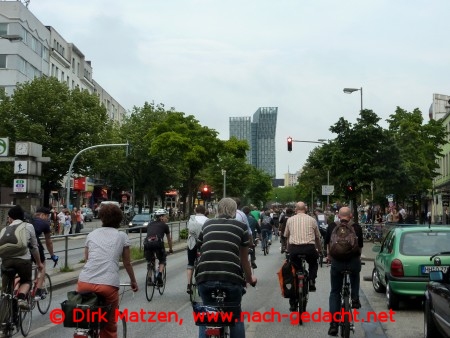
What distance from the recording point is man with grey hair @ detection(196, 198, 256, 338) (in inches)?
221

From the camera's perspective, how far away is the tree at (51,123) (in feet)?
147

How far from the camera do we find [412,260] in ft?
33.9

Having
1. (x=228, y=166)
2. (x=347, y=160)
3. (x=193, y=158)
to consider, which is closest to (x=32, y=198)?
(x=347, y=160)

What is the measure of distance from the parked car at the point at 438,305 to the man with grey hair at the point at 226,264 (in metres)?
2.13

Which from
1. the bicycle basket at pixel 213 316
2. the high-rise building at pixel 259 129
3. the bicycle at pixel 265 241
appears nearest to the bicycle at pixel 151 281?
the bicycle basket at pixel 213 316

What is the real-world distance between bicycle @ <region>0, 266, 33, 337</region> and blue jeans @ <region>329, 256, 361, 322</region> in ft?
13.2

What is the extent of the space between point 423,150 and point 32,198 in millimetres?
34276

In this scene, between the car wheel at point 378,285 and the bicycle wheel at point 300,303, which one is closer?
the bicycle wheel at point 300,303

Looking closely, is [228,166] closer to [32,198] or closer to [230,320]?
[32,198]

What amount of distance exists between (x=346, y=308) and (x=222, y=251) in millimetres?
3178

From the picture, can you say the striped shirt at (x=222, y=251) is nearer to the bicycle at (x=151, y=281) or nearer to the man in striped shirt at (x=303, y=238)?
the man in striped shirt at (x=303, y=238)

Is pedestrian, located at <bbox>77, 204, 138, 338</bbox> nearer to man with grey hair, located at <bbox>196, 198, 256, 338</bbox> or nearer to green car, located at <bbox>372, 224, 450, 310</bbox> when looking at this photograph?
man with grey hair, located at <bbox>196, 198, 256, 338</bbox>

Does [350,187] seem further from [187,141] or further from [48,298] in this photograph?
[48,298]

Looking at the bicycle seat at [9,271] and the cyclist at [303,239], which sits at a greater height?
the cyclist at [303,239]
